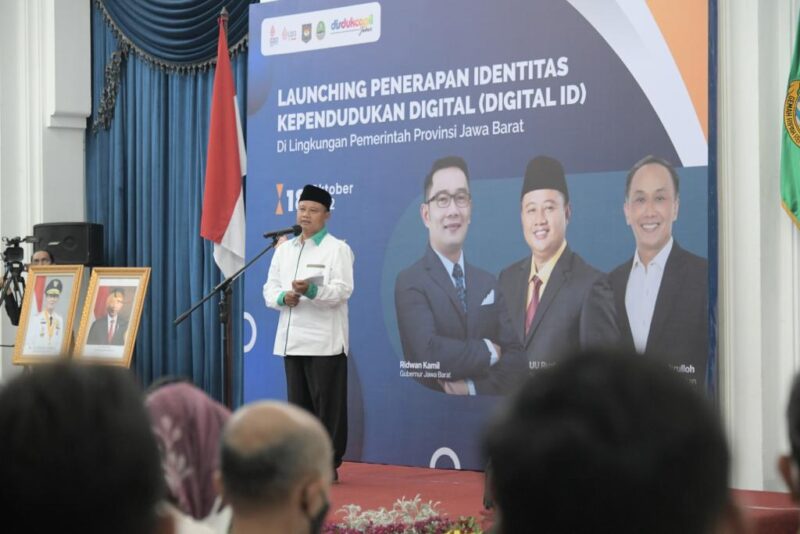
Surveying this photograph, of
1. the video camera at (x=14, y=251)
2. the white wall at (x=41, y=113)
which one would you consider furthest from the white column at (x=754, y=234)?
the white wall at (x=41, y=113)

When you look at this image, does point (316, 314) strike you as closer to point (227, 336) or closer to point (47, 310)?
point (227, 336)

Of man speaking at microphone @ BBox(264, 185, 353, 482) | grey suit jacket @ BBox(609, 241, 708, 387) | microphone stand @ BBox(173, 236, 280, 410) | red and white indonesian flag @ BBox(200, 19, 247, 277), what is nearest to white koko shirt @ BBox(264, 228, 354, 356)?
man speaking at microphone @ BBox(264, 185, 353, 482)

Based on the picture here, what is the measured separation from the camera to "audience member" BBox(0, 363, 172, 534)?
867mm

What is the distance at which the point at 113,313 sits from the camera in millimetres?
7836

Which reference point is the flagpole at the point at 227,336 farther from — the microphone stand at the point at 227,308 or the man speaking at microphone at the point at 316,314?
the man speaking at microphone at the point at 316,314

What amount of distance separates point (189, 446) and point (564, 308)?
13.8 feet

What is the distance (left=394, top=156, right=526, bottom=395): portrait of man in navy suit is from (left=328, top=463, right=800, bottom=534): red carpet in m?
0.49

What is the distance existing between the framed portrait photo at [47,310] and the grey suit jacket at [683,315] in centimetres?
429

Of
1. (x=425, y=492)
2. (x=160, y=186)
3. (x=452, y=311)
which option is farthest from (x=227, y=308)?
(x=160, y=186)

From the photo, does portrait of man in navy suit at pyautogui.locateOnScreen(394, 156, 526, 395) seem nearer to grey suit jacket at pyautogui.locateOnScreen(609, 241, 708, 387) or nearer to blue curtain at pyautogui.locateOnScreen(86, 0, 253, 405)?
grey suit jacket at pyautogui.locateOnScreen(609, 241, 708, 387)

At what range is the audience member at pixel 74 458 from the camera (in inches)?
34.1

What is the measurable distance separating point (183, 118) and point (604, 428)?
7706 mm

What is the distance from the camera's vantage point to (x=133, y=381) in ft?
3.16

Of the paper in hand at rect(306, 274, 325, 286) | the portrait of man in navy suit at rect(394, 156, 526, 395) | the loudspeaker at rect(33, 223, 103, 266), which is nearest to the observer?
the paper in hand at rect(306, 274, 325, 286)
